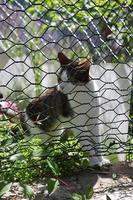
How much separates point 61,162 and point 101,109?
1.35 feet

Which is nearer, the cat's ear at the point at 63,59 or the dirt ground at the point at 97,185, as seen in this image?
the dirt ground at the point at 97,185

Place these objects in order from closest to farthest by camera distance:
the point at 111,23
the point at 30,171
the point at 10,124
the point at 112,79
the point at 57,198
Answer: the point at 57,198
the point at 30,171
the point at 112,79
the point at 111,23
the point at 10,124

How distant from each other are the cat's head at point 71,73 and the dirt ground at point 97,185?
1.67 ft

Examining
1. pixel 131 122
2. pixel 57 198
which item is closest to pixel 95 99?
pixel 131 122

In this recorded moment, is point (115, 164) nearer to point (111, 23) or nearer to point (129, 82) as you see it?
point (129, 82)

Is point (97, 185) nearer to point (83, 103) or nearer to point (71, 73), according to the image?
point (83, 103)

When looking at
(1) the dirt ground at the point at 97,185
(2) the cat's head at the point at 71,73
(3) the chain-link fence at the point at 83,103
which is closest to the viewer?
(1) the dirt ground at the point at 97,185

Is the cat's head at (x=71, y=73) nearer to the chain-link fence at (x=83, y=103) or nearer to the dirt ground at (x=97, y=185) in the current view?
the chain-link fence at (x=83, y=103)

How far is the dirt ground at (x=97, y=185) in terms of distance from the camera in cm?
214

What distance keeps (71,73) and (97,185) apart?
697mm

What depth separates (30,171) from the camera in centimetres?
232

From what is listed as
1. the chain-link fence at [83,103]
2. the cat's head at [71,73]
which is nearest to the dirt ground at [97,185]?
the chain-link fence at [83,103]

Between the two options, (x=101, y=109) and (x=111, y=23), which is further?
(x=111, y=23)

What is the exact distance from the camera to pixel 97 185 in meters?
2.29
